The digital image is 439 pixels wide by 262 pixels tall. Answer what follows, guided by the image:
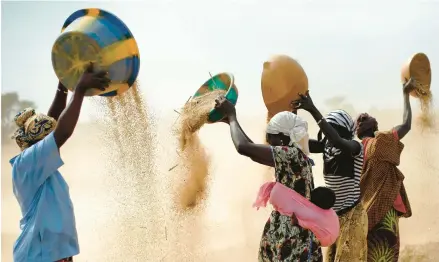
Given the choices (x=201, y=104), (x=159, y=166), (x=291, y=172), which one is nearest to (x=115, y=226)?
(x=159, y=166)

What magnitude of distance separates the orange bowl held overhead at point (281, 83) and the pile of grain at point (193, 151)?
0.58 m

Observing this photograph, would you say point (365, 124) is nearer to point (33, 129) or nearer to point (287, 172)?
point (287, 172)

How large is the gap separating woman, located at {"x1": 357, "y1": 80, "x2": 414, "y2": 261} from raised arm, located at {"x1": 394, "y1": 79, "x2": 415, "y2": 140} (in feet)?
0.78

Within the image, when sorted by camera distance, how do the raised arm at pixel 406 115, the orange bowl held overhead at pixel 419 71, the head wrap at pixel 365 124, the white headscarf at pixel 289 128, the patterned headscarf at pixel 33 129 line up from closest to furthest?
the patterned headscarf at pixel 33 129 → the white headscarf at pixel 289 128 → the head wrap at pixel 365 124 → the raised arm at pixel 406 115 → the orange bowl held overhead at pixel 419 71

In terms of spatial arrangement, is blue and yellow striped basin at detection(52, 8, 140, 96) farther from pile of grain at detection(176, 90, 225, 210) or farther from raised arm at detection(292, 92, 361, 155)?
raised arm at detection(292, 92, 361, 155)

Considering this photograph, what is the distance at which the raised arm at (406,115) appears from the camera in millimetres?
6406

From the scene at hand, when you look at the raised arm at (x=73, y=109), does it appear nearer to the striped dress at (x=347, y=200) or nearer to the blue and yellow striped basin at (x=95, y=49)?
the blue and yellow striped basin at (x=95, y=49)

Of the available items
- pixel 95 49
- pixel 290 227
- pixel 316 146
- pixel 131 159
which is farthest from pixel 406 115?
pixel 95 49

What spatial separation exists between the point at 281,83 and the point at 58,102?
174 centimetres

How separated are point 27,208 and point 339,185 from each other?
2.17m

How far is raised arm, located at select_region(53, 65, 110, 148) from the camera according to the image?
3.96 m

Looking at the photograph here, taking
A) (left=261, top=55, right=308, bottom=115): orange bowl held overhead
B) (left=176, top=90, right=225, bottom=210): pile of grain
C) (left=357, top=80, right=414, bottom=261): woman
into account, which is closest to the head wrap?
(left=357, top=80, right=414, bottom=261): woman

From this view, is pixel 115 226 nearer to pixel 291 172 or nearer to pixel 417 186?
pixel 291 172

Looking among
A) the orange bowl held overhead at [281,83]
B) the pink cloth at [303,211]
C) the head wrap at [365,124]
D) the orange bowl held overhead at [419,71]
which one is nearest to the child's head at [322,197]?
the pink cloth at [303,211]
